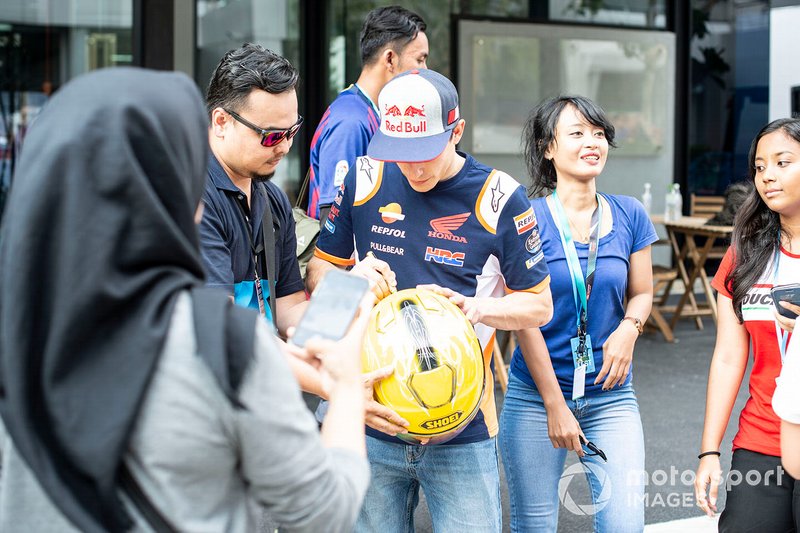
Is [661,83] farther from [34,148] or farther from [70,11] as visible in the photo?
[34,148]

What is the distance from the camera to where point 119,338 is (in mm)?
1253

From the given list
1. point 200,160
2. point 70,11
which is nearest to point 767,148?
point 200,160

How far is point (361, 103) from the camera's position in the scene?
390 centimetres

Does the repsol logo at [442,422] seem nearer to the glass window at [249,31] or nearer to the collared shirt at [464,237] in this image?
the collared shirt at [464,237]

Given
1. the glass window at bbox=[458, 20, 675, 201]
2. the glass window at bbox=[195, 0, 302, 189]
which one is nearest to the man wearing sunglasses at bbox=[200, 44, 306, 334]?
the glass window at bbox=[195, 0, 302, 189]

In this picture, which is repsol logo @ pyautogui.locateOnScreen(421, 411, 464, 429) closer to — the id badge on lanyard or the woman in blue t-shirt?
the woman in blue t-shirt

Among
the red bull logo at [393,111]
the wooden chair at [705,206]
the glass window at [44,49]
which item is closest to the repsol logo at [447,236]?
the red bull logo at [393,111]

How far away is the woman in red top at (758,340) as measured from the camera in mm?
2652

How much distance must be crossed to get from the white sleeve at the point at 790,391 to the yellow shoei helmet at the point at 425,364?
766mm

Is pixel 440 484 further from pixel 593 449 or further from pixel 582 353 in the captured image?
pixel 582 353

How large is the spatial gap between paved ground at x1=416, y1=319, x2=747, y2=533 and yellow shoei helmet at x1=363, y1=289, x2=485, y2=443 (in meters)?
2.34

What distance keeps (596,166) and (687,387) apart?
438 centimetres

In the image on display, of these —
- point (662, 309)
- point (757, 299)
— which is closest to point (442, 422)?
point (757, 299)

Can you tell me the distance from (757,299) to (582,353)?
1.95 feet
